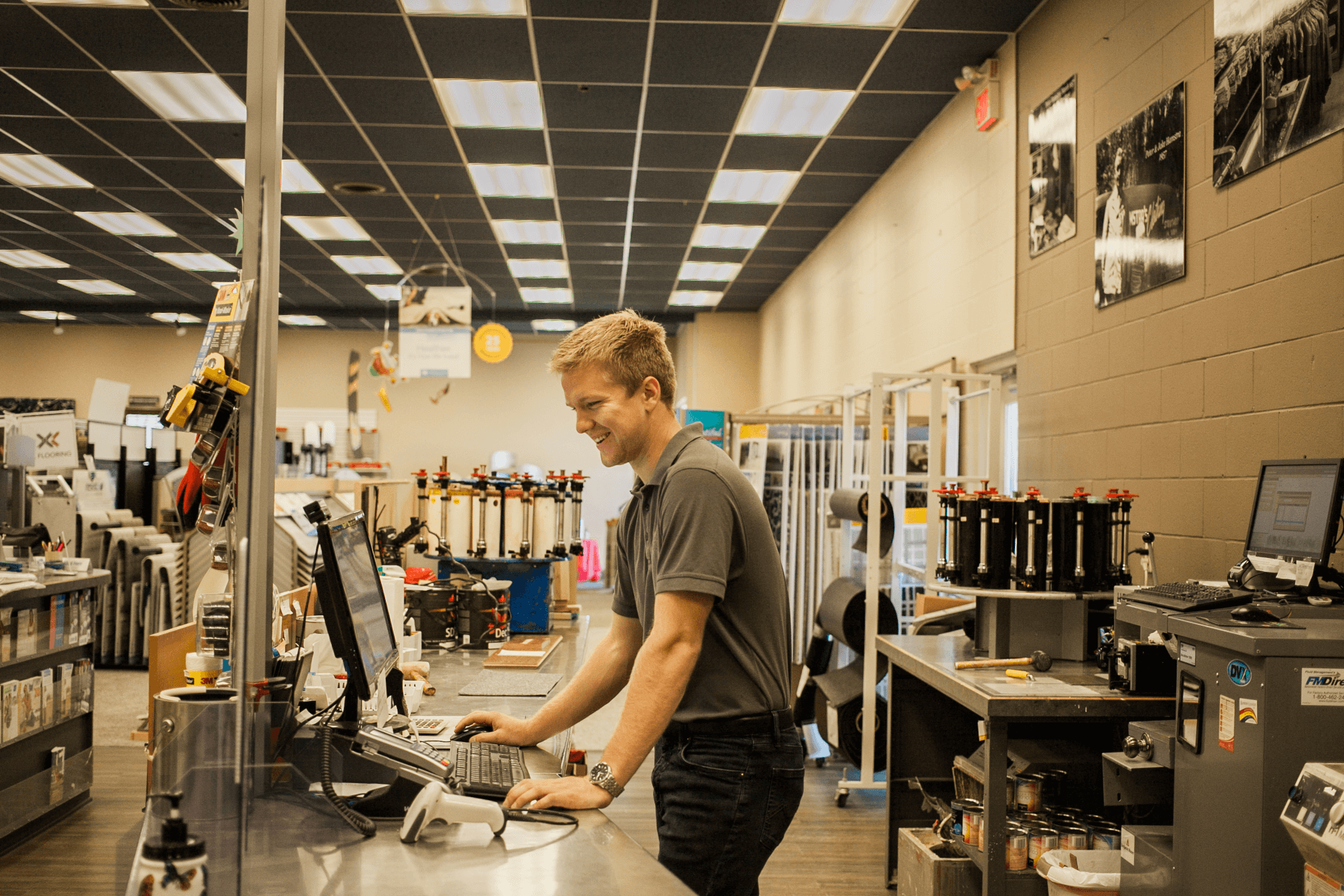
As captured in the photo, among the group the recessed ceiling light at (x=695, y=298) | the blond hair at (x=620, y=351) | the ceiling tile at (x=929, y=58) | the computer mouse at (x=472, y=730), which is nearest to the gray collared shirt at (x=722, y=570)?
the blond hair at (x=620, y=351)

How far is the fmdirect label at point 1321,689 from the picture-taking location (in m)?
1.97

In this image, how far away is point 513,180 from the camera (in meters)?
7.75

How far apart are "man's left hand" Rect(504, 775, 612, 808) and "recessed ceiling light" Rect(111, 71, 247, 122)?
5.59m

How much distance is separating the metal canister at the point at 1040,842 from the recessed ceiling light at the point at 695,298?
9511mm

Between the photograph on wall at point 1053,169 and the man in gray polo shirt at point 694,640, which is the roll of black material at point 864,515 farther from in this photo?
the man in gray polo shirt at point 694,640

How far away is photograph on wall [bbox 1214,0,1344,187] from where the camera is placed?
273 cm

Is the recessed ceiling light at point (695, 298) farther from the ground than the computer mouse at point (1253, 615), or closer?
farther from the ground

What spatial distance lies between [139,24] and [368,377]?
9830 millimetres

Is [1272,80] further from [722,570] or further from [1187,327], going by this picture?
[722,570]

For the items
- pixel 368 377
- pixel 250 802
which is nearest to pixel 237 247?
pixel 250 802

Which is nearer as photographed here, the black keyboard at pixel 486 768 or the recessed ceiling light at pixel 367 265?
the black keyboard at pixel 486 768

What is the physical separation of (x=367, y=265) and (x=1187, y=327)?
908 cm

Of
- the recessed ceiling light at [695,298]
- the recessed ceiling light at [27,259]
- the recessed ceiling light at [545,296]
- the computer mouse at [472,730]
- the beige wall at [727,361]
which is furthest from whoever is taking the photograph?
the beige wall at [727,361]

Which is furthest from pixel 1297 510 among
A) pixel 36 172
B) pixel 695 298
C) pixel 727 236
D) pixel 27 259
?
pixel 27 259
